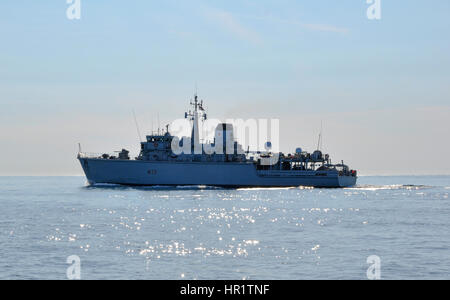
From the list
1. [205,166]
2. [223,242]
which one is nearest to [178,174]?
[205,166]

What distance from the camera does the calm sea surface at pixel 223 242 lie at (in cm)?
2572

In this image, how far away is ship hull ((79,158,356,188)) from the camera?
88625 millimetres

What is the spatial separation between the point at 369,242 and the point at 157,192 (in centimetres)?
5192

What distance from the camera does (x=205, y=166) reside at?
90.6 meters

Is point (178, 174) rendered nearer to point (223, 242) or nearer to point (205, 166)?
point (205, 166)

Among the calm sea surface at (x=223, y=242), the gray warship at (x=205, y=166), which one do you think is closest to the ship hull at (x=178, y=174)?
the gray warship at (x=205, y=166)

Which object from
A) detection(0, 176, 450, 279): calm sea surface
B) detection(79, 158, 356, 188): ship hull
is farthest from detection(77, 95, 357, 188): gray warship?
detection(0, 176, 450, 279): calm sea surface

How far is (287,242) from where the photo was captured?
34156mm

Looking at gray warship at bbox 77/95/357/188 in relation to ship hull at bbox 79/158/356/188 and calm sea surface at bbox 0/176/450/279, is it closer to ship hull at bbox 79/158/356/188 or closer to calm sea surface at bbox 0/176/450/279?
ship hull at bbox 79/158/356/188

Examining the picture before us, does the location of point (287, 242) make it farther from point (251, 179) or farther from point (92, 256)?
point (251, 179)

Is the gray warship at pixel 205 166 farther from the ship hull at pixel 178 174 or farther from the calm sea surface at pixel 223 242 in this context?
the calm sea surface at pixel 223 242

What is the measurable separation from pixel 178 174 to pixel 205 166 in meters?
4.35

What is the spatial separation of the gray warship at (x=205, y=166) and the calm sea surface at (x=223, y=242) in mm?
29532

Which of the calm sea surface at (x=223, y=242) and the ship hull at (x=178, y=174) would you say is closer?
the calm sea surface at (x=223, y=242)
